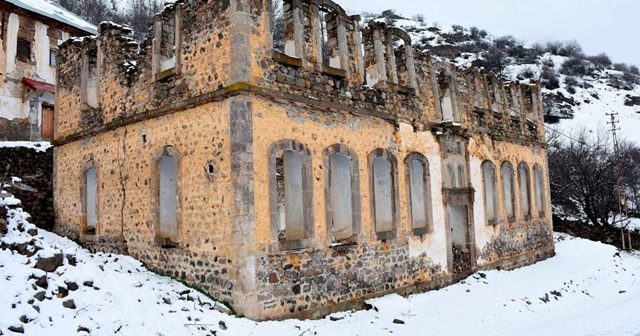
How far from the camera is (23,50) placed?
72.2 feet

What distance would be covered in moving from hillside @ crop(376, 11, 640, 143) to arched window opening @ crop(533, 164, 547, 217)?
91.5ft

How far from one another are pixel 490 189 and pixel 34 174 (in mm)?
14218

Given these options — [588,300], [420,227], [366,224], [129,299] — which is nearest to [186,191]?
[129,299]

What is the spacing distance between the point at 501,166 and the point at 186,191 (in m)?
11.0

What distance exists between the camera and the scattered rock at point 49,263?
7.87 m

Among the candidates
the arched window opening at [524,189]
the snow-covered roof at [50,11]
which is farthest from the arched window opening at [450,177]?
the snow-covered roof at [50,11]

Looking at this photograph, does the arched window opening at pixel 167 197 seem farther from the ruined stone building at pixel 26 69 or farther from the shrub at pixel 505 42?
the shrub at pixel 505 42

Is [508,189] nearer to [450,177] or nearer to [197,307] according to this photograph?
[450,177]

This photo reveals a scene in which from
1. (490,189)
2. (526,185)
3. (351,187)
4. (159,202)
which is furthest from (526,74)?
(159,202)

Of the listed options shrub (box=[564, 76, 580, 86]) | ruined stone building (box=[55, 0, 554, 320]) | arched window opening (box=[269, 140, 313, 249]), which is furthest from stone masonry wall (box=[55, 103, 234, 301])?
shrub (box=[564, 76, 580, 86])

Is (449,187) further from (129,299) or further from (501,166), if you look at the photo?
(129,299)

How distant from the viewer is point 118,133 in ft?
38.4

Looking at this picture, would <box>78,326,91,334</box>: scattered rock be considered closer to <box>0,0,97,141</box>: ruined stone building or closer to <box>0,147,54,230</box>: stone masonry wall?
<box>0,147,54,230</box>: stone masonry wall

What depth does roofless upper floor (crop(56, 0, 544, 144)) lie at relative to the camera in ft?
30.5
